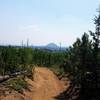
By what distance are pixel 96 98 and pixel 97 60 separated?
195 inches

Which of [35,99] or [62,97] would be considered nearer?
[35,99]

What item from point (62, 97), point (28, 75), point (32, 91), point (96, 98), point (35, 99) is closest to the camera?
point (96, 98)

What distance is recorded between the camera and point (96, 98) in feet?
121

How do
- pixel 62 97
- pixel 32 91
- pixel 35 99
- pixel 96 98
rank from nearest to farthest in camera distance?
pixel 96 98, pixel 35 99, pixel 62 97, pixel 32 91

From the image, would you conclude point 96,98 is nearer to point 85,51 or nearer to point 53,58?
point 85,51

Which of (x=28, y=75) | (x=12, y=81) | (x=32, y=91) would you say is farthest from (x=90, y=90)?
(x=28, y=75)

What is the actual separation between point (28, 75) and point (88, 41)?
18.6 m

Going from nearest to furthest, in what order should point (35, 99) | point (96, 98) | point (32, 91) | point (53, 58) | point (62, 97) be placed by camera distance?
1. point (96, 98)
2. point (35, 99)
3. point (62, 97)
4. point (32, 91)
5. point (53, 58)

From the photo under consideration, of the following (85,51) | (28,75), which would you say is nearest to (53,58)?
(28,75)

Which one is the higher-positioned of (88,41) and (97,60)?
(88,41)

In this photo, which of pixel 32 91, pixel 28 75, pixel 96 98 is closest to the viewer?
pixel 96 98

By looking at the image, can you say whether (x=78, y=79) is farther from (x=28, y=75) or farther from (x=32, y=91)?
(x=28, y=75)

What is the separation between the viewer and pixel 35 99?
3966 centimetres

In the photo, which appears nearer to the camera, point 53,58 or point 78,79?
point 78,79
